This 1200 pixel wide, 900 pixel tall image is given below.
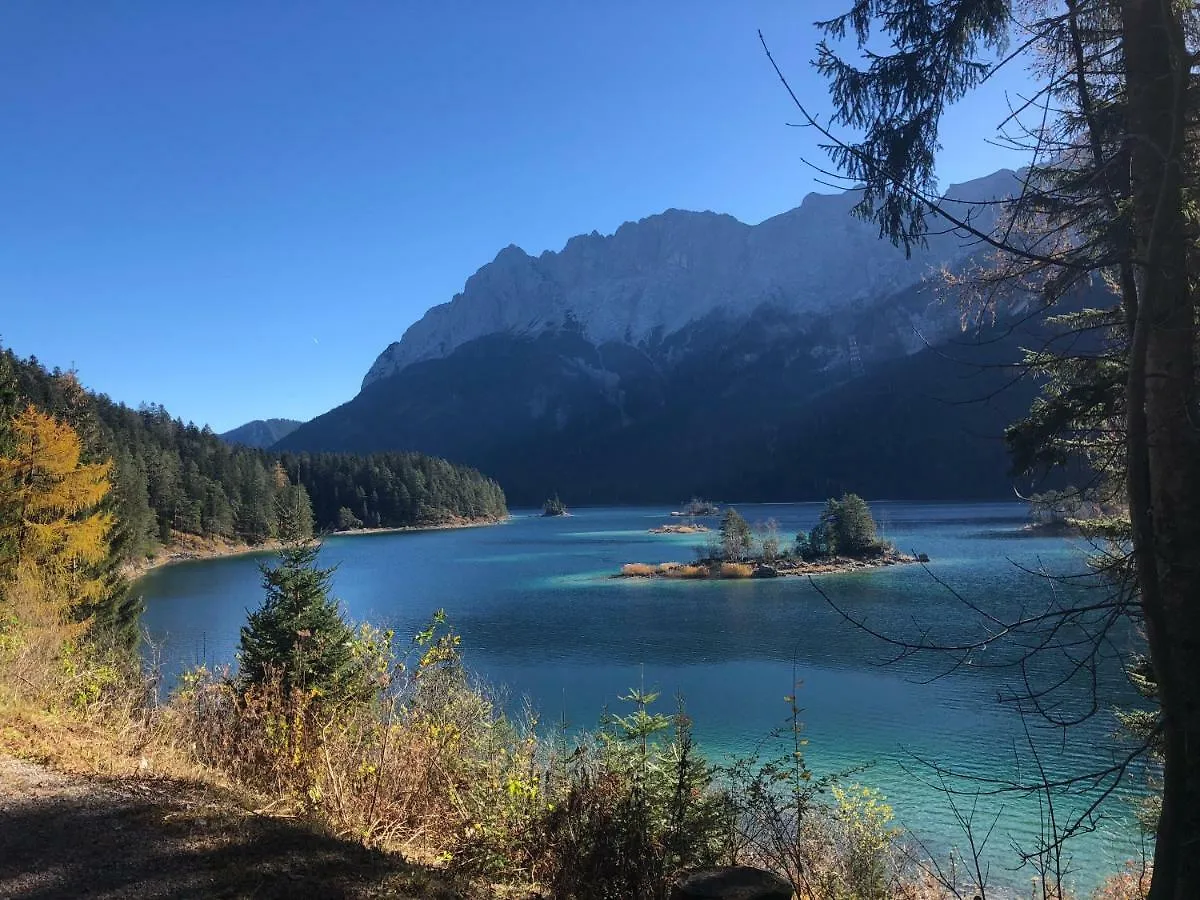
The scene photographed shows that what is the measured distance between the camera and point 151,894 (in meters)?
3.20

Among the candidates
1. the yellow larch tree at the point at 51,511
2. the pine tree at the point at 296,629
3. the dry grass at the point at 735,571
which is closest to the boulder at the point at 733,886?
the pine tree at the point at 296,629

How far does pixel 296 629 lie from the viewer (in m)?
11.4

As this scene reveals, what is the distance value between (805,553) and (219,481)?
223 ft

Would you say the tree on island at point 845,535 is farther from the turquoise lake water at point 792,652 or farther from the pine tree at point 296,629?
the pine tree at point 296,629

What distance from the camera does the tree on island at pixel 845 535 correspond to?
172 feet

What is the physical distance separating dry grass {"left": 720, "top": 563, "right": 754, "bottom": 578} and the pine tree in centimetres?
3772

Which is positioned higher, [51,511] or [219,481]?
[219,481]

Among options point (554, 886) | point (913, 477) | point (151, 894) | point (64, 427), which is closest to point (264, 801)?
point (151, 894)

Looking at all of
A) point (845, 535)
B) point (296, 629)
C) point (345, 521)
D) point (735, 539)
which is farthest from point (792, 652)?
point (345, 521)

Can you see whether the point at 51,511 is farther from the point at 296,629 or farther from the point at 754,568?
the point at 754,568

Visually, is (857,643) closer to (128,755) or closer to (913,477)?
(128,755)

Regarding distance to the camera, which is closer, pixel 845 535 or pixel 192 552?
pixel 845 535

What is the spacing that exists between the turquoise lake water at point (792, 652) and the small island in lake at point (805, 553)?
10.4 feet

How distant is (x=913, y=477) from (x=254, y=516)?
136 m
